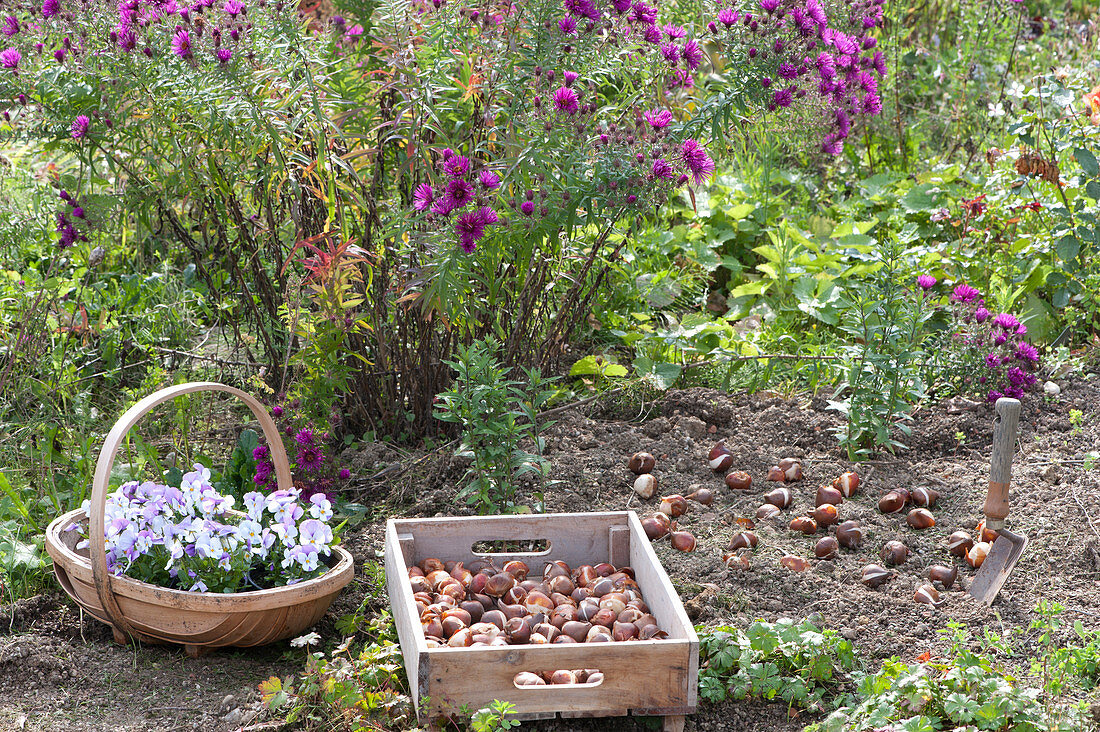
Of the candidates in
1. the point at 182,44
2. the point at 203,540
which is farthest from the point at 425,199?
the point at 203,540

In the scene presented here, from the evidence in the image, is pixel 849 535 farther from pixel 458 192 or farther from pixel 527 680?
pixel 458 192

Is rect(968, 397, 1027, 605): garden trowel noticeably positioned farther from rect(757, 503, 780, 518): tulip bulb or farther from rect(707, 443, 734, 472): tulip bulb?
rect(707, 443, 734, 472): tulip bulb

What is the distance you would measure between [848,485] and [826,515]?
0.20 metres

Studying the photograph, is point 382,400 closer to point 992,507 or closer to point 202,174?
point 202,174

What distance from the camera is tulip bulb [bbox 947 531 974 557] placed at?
250cm

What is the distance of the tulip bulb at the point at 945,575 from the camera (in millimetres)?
2387

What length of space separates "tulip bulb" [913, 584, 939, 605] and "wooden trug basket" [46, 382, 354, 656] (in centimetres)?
132

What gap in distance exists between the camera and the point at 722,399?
342 centimetres

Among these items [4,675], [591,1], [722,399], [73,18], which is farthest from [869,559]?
[73,18]

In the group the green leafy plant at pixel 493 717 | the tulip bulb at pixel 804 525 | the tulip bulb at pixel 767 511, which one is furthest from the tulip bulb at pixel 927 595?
the green leafy plant at pixel 493 717

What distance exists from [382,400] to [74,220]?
1.21 m

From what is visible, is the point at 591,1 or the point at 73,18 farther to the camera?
the point at 73,18

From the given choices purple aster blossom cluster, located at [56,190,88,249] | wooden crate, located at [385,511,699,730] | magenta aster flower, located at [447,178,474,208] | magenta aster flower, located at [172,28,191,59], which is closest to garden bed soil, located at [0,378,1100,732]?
wooden crate, located at [385,511,699,730]

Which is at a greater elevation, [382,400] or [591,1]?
[591,1]
